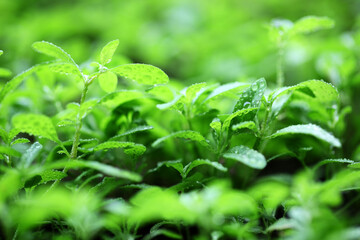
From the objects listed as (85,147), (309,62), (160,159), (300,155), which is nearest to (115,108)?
(85,147)

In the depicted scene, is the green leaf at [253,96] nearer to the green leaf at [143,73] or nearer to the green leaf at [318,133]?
the green leaf at [318,133]

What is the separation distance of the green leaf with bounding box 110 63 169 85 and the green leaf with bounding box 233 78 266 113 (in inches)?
9.5

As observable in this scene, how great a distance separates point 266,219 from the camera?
0.95 meters

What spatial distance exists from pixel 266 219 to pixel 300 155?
0.27m

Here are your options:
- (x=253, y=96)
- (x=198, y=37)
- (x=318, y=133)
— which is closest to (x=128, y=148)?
(x=253, y=96)

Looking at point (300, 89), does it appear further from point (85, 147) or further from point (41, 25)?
point (41, 25)

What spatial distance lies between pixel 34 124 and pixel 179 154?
1.77 feet

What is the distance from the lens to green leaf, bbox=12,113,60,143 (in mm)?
801

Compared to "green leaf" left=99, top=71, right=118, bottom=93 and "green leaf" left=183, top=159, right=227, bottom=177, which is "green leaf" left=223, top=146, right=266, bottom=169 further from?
"green leaf" left=99, top=71, right=118, bottom=93

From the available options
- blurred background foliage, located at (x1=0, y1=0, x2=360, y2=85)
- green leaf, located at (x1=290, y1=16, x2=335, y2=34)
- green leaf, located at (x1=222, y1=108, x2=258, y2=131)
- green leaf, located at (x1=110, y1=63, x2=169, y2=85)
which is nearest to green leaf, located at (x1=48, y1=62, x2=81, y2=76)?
green leaf, located at (x1=110, y1=63, x2=169, y2=85)

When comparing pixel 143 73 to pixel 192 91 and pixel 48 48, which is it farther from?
pixel 48 48

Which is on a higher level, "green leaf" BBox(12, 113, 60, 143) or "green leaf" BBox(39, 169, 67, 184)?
"green leaf" BBox(12, 113, 60, 143)

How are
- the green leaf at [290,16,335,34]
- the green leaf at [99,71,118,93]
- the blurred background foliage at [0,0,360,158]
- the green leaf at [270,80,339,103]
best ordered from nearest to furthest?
the green leaf at [270,80,339,103]
the green leaf at [99,71,118,93]
the green leaf at [290,16,335,34]
the blurred background foliage at [0,0,360,158]

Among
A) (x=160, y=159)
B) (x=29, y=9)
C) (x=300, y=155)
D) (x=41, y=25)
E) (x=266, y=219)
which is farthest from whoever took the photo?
(x=29, y=9)
